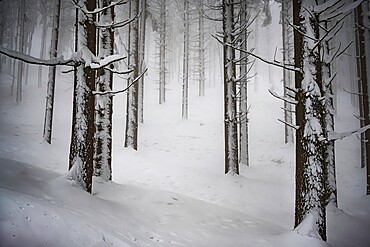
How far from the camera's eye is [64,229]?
2.98 m

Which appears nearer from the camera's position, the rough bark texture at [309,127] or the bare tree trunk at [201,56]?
the rough bark texture at [309,127]

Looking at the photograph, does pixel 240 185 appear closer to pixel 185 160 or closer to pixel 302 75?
pixel 185 160

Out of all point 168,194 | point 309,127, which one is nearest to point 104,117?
point 168,194

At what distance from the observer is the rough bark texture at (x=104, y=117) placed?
23.3 feet

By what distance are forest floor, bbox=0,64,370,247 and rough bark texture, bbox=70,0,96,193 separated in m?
0.40

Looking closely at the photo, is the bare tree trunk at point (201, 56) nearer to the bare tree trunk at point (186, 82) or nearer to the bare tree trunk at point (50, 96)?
the bare tree trunk at point (186, 82)

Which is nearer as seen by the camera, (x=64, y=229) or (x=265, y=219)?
(x=64, y=229)

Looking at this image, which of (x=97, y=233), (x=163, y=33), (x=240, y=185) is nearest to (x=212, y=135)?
(x=240, y=185)

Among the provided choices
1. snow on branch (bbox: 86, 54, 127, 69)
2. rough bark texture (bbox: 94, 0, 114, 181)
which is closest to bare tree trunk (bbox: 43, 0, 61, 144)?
rough bark texture (bbox: 94, 0, 114, 181)

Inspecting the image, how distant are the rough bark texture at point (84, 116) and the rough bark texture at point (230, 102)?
209 inches

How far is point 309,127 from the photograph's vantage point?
15.8 feet

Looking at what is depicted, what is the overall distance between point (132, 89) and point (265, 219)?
852 cm

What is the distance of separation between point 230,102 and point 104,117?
4614 mm

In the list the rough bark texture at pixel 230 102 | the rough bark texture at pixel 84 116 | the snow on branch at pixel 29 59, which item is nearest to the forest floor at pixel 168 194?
the rough bark texture at pixel 84 116
